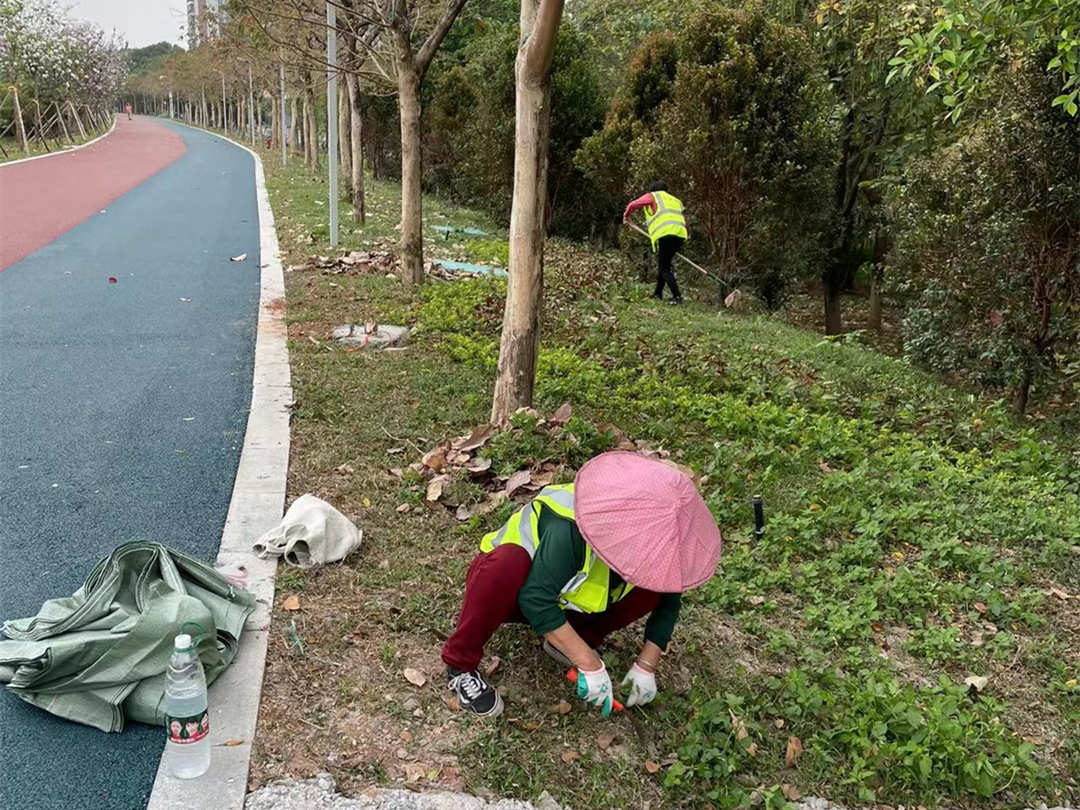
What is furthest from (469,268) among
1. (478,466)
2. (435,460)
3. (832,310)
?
(832,310)

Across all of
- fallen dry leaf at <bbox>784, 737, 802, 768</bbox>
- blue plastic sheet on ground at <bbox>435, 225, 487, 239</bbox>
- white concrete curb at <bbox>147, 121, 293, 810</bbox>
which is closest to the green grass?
blue plastic sheet on ground at <bbox>435, 225, 487, 239</bbox>

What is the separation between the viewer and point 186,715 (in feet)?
8.29

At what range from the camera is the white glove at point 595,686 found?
2.85 meters

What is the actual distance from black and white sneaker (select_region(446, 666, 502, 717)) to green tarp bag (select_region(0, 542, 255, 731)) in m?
0.81

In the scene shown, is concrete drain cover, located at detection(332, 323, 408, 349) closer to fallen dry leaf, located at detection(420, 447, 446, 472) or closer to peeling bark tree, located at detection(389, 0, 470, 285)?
peeling bark tree, located at detection(389, 0, 470, 285)

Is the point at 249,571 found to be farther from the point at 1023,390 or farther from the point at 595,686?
the point at 1023,390

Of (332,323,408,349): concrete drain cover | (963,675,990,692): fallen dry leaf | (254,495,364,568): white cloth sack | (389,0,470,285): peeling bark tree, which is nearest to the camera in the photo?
(963,675,990,692): fallen dry leaf

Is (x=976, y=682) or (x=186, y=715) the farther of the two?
(x=976, y=682)

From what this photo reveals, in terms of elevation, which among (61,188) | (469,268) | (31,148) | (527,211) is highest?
(31,148)

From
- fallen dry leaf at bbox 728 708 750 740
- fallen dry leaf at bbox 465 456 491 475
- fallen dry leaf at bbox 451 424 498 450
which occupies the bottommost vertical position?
fallen dry leaf at bbox 728 708 750 740

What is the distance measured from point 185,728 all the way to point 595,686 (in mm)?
1238

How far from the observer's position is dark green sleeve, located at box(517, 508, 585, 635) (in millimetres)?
2818

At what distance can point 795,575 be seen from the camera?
4.17 m

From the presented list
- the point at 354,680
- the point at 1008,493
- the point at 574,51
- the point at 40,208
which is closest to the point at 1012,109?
the point at 1008,493
